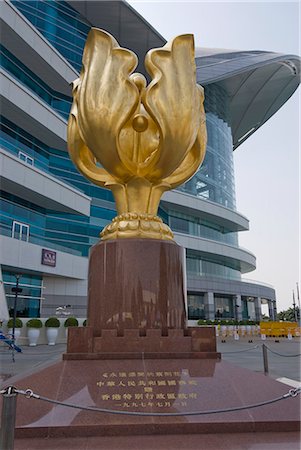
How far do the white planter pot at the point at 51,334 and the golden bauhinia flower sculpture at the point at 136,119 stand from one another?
11064 mm

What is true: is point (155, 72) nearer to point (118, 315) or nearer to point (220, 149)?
point (118, 315)

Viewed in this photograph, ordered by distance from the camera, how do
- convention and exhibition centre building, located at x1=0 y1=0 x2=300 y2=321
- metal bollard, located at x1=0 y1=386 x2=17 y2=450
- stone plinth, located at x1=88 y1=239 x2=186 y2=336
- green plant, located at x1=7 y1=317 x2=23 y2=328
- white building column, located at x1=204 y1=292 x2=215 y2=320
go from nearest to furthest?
metal bollard, located at x1=0 y1=386 x2=17 y2=450 → stone plinth, located at x1=88 y1=239 x2=186 y2=336 → green plant, located at x1=7 y1=317 x2=23 y2=328 → convention and exhibition centre building, located at x1=0 y1=0 x2=300 y2=321 → white building column, located at x1=204 y1=292 x2=215 y2=320

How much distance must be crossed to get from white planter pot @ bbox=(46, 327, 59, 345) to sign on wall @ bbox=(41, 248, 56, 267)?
4.98m

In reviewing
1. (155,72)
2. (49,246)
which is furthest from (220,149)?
(155,72)

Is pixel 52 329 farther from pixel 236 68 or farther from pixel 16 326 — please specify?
pixel 236 68

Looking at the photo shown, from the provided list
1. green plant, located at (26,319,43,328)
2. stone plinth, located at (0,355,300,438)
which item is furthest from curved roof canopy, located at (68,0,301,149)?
stone plinth, located at (0,355,300,438)

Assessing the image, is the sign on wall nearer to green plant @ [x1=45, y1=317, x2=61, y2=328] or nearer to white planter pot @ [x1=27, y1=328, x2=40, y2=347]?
green plant @ [x1=45, y1=317, x2=61, y2=328]

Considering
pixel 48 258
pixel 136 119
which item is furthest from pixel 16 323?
pixel 136 119

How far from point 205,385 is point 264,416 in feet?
2.09

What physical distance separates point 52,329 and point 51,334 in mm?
242

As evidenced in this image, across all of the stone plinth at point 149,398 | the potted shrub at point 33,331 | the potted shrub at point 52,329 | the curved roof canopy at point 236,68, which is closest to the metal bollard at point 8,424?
the stone plinth at point 149,398

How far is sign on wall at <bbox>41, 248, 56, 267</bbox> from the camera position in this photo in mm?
19759

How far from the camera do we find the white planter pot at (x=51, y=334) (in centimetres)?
1545

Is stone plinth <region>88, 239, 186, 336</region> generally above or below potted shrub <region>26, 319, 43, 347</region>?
above
